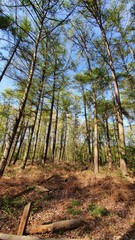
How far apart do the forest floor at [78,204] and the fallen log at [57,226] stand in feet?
0.34

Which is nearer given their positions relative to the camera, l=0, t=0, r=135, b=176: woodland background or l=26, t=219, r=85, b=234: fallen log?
l=26, t=219, r=85, b=234: fallen log

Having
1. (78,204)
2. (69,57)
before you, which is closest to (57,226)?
(78,204)

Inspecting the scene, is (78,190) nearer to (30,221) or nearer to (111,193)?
(111,193)

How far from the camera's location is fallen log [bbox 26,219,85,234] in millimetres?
4570

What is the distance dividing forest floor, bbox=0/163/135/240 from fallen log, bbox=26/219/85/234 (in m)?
0.10

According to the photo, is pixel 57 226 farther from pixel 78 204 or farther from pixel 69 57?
pixel 69 57

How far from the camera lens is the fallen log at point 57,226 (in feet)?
15.0

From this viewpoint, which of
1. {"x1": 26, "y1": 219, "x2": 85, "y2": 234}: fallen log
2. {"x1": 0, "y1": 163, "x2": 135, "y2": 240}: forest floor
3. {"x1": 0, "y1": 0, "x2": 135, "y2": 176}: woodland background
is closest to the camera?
{"x1": 26, "y1": 219, "x2": 85, "y2": 234}: fallen log

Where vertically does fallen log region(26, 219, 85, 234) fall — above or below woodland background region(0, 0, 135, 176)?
below

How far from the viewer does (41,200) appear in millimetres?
6383

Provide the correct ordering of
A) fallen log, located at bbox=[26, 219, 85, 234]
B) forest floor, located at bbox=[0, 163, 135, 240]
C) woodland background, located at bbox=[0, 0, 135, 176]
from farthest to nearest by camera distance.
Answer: woodland background, located at bbox=[0, 0, 135, 176] → forest floor, located at bbox=[0, 163, 135, 240] → fallen log, located at bbox=[26, 219, 85, 234]

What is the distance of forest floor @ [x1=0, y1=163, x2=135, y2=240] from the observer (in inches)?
187

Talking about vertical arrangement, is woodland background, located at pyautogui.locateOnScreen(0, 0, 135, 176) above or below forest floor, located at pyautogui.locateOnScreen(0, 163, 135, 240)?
above

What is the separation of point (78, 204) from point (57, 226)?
1.59 meters
